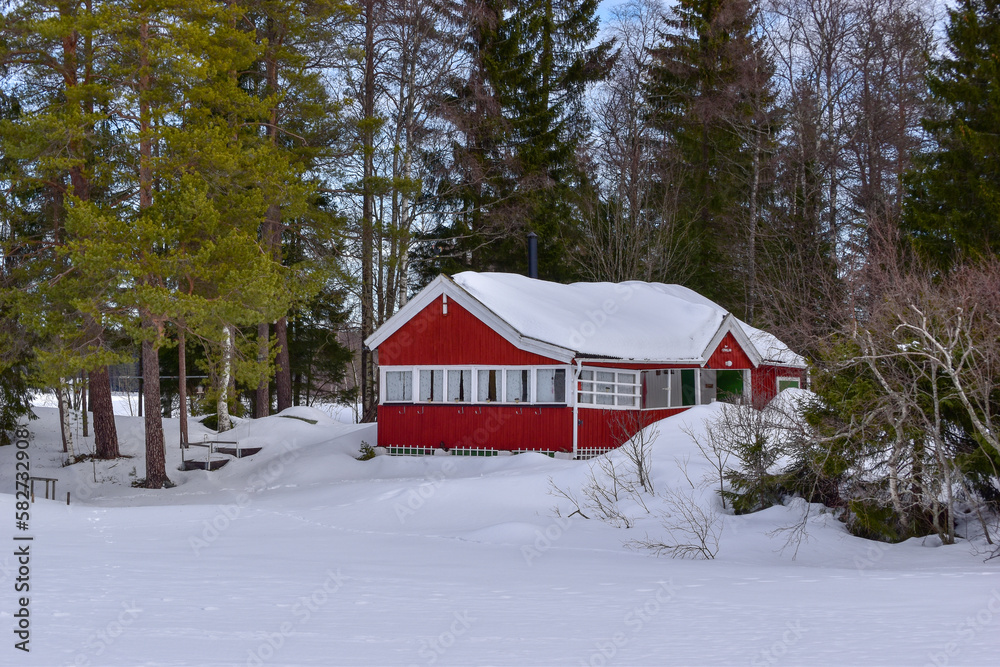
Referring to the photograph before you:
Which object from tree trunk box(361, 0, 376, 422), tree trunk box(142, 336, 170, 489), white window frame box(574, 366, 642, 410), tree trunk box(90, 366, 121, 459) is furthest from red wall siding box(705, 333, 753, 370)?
tree trunk box(90, 366, 121, 459)

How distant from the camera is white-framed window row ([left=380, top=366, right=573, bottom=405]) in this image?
825 inches

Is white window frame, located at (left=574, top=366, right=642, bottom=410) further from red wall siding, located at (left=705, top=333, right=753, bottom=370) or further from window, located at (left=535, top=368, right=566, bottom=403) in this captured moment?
red wall siding, located at (left=705, top=333, right=753, bottom=370)

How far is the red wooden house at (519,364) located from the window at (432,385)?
25 millimetres

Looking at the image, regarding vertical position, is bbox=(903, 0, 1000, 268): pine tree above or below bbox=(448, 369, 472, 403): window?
above

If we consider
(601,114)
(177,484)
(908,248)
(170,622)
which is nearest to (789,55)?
(601,114)

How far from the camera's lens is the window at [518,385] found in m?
21.2

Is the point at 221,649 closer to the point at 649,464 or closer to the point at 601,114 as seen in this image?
the point at 649,464

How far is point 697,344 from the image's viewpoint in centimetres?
2402

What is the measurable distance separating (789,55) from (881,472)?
23.6m

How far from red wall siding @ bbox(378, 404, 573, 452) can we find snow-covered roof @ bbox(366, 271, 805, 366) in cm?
167

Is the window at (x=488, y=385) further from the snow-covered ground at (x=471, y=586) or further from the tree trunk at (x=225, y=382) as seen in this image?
the tree trunk at (x=225, y=382)

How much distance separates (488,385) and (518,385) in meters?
0.80

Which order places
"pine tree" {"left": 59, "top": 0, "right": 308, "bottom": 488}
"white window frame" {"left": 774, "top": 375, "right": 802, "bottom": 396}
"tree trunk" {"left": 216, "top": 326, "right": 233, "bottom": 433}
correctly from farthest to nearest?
"white window frame" {"left": 774, "top": 375, "right": 802, "bottom": 396}, "tree trunk" {"left": 216, "top": 326, "right": 233, "bottom": 433}, "pine tree" {"left": 59, "top": 0, "right": 308, "bottom": 488}

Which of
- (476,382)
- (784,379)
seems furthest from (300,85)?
(784,379)
